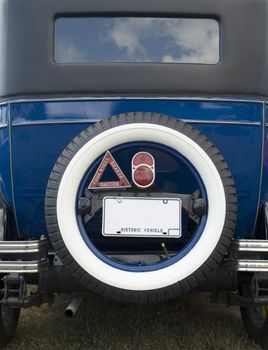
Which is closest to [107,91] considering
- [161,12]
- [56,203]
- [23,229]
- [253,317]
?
[161,12]

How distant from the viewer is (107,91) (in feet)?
9.61

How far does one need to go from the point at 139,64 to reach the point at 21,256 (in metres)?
1.22

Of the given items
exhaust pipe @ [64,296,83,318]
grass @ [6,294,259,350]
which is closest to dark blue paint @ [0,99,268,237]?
exhaust pipe @ [64,296,83,318]

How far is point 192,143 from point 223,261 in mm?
674

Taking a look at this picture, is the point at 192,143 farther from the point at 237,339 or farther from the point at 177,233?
A: the point at 237,339

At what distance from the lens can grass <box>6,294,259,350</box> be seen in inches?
135

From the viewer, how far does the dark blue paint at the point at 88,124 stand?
293 centimetres

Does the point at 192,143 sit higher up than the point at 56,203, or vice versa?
the point at 192,143

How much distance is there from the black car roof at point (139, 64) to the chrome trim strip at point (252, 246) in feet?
2.74

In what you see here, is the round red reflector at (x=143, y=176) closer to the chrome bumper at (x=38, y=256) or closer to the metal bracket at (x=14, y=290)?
the chrome bumper at (x=38, y=256)

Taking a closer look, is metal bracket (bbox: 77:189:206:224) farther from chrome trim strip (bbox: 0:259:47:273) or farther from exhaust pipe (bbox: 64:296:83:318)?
exhaust pipe (bbox: 64:296:83:318)

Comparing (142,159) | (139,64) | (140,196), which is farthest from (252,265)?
(139,64)

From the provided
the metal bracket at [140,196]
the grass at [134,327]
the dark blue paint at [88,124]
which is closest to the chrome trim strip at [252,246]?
the metal bracket at [140,196]

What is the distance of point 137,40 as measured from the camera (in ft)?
9.82
